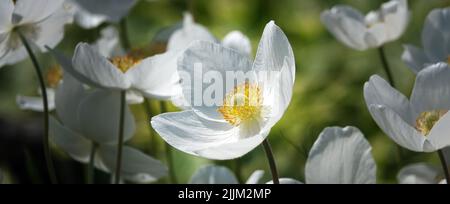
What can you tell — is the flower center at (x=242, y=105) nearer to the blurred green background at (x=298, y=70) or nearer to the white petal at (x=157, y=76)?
the white petal at (x=157, y=76)

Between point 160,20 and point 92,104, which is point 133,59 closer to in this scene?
point 92,104

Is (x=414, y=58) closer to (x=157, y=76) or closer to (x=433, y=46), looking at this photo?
(x=433, y=46)

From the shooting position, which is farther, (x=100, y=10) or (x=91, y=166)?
(x=100, y=10)

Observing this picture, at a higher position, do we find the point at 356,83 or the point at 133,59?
the point at 356,83

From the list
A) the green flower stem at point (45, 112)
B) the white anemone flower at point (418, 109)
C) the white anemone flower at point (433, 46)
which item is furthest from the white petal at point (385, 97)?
the green flower stem at point (45, 112)

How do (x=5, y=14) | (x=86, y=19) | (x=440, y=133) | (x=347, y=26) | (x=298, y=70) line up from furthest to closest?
1. (x=298, y=70)
2. (x=86, y=19)
3. (x=347, y=26)
4. (x=5, y=14)
5. (x=440, y=133)

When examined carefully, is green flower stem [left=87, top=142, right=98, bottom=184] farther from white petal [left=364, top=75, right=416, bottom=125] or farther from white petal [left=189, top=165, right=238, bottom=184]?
white petal [left=364, top=75, right=416, bottom=125]

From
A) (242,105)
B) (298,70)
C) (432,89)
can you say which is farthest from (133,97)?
(298,70)

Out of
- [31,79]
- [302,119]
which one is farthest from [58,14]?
[31,79]
